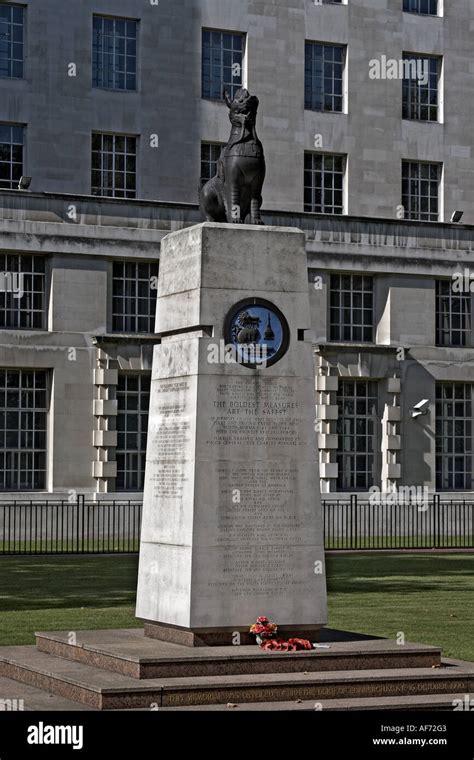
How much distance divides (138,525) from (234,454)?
28226 mm

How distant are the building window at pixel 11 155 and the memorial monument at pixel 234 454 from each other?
104 feet

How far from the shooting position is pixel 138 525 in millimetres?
46031

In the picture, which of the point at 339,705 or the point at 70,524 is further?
the point at 70,524

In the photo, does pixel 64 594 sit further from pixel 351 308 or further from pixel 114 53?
pixel 114 53

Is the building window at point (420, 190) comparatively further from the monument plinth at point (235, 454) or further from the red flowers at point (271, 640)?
the red flowers at point (271, 640)

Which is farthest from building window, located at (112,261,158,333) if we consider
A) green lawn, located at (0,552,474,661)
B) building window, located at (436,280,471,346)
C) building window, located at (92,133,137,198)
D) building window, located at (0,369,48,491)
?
green lawn, located at (0,552,474,661)

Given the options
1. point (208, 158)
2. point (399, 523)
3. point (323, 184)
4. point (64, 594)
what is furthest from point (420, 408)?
point (64, 594)

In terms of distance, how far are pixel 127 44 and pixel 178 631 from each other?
36536 mm

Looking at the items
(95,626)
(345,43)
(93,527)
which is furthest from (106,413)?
(95,626)

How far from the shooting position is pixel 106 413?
155 feet

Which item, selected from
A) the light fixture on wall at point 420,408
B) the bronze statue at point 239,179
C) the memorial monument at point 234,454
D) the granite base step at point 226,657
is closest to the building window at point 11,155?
the light fixture on wall at point 420,408

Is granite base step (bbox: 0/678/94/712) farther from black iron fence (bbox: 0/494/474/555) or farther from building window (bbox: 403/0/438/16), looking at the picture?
building window (bbox: 403/0/438/16)

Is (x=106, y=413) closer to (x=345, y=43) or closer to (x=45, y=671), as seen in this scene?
(x=345, y=43)

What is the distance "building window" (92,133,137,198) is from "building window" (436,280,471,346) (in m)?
10.8
